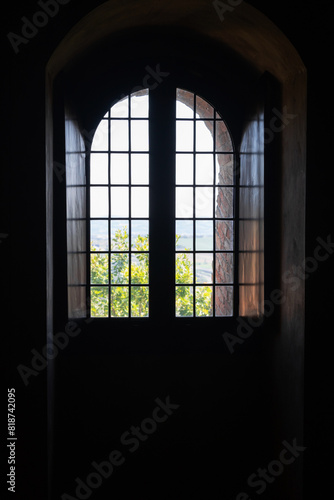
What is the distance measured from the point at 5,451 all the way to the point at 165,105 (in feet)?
9.18

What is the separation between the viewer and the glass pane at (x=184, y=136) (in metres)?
3.97

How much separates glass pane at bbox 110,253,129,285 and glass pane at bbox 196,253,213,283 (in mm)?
594

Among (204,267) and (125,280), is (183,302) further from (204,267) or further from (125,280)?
(125,280)

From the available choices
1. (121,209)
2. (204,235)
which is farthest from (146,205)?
(204,235)

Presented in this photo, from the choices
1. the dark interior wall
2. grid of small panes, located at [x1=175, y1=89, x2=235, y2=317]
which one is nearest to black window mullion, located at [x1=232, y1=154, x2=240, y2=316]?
grid of small panes, located at [x1=175, y1=89, x2=235, y2=317]

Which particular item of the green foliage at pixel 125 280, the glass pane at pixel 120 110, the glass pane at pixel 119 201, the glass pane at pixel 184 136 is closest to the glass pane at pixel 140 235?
the green foliage at pixel 125 280

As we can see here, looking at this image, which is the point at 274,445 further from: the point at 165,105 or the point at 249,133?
the point at 165,105

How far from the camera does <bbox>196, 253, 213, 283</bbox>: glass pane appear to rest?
158 inches

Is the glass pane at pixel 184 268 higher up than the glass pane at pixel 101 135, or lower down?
lower down

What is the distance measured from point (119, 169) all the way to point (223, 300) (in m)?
1.41

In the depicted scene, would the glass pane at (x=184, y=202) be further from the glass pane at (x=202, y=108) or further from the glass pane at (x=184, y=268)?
the glass pane at (x=202, y=108)

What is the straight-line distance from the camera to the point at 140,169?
396 cm

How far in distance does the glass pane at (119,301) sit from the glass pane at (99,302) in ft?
0.14

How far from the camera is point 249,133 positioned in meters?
3.80
